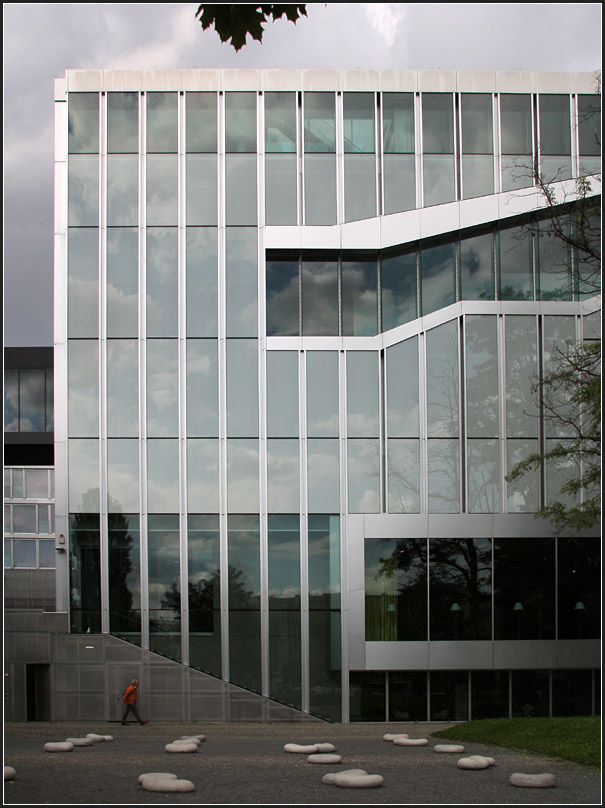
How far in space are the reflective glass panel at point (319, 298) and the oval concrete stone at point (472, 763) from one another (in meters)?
14.5

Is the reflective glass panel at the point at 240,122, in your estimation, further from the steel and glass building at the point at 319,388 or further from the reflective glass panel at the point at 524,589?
the reflective glass panel at the point at 524,589

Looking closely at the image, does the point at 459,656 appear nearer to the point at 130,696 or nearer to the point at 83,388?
the point at 130,696

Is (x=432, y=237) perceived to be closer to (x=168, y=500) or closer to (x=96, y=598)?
(x=168, y=500)

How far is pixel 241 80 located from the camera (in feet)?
88.7

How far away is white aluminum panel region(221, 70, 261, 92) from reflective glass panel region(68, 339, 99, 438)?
8606mm

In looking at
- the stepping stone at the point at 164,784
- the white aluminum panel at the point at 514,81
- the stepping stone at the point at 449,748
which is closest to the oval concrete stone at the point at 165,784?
the stepping stone at the point at 164,784

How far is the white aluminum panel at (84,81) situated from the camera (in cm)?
2705

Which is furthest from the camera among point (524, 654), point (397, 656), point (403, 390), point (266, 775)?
point (403, 390)

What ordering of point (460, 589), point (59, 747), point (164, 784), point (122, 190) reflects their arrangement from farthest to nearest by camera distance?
point (122, 190) < point (460, 589) < point (59, 747) < point (164, 784)

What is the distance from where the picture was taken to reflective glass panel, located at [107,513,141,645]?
2547cm

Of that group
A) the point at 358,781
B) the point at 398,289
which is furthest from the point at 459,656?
the point at 358,781

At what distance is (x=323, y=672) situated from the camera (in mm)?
25141

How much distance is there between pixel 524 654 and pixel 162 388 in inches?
498

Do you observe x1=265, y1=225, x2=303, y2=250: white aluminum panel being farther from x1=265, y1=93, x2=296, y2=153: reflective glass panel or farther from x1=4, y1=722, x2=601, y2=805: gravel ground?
x1=4, y1=722, x2=601, y2=805: gravel ground
